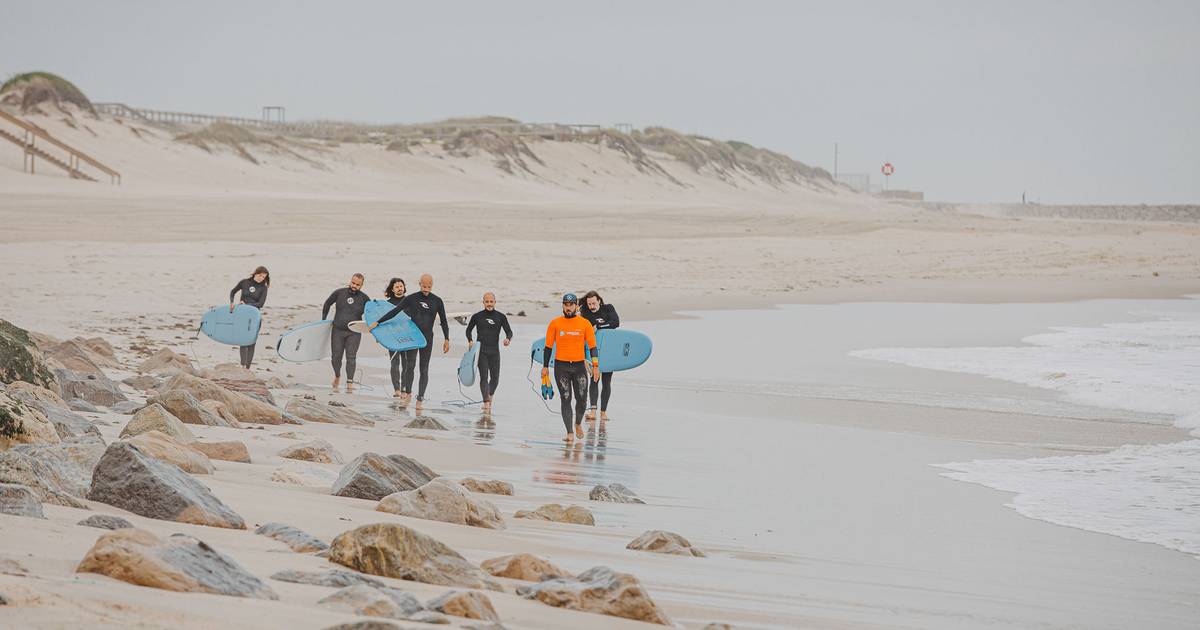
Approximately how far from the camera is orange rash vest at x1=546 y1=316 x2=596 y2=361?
13.7m

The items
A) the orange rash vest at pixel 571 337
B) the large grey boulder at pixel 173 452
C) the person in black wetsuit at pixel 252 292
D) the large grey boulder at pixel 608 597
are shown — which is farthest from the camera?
the person in black wetsuit at pixel 252 292

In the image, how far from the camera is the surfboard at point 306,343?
18.0 metres

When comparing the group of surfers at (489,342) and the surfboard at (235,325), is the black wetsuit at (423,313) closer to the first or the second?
the group of surfers at (489,342)

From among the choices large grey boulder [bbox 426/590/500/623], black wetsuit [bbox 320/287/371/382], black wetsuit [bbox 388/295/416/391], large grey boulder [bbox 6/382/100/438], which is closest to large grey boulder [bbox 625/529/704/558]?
large grey boulder [bbox 426/590/500/623]

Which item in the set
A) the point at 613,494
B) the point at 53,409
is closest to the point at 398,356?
the point at 613,494

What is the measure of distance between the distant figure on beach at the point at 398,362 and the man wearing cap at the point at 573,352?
103 inches

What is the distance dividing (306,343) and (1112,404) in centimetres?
1028

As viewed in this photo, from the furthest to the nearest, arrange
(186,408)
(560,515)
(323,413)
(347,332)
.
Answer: (347,332), (323,413), (186,408), (560,515)

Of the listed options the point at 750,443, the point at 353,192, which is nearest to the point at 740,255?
the point at 353,192

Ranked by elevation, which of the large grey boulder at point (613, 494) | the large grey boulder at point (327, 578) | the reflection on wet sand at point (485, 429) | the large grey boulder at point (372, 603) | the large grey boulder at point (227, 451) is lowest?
the reflection on wet sand at point (485, 429)

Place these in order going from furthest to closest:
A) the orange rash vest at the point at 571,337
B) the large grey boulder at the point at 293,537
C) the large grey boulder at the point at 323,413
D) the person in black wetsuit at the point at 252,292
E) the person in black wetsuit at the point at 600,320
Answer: the person in black wetsuit at the point at 252,292, the person in black wetsuit at the point at 600,320, the orange rash vest at the point at 571,337, the large grey boulder at the point at 323,413, the large grey boulder at the point at 293,537

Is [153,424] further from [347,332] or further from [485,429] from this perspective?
[347,332]

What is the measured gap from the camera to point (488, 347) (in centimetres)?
1505

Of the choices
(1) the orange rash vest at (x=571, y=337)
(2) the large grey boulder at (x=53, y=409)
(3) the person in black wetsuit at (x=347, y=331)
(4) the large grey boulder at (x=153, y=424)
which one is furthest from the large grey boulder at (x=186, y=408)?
(3) the person in black wetsuit at (x=347, y=331)
